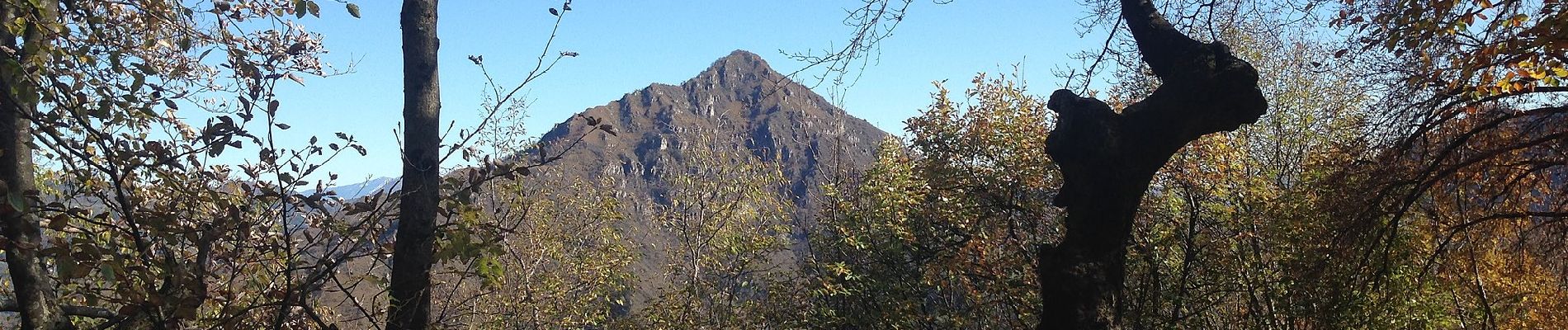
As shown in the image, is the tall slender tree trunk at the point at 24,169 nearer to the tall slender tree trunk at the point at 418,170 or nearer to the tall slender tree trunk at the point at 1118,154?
the tall slender tree trunk at the point at 418,170

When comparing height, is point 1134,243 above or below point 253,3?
above

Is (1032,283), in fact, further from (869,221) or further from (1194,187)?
(869,221)

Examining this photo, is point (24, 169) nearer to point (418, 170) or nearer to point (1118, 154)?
point (418, 170)

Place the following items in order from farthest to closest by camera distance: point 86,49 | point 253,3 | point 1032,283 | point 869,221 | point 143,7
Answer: point 869,221
point 1032,283
point 253,3
point 143,7
point 86,49

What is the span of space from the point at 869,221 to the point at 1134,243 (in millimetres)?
4609

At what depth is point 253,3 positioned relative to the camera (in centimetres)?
419

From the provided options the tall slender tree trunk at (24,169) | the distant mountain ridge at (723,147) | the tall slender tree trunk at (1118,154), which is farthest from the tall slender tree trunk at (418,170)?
the tall slender tree trunk at (1118,154)

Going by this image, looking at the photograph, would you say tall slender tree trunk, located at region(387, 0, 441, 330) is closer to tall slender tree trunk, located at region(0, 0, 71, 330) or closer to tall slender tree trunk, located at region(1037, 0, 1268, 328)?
tall slender tree trunk, located at region(0, 0, 71, 330)

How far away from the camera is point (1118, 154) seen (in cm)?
395

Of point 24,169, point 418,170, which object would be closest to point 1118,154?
point 418,170

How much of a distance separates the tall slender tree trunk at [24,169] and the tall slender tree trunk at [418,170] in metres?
1.10

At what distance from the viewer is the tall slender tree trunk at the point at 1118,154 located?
152 inches

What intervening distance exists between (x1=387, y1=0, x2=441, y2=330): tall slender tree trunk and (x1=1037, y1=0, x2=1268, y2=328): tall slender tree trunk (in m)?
2.69

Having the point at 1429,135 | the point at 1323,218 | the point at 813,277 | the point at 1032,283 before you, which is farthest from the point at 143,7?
the point at 813,277
